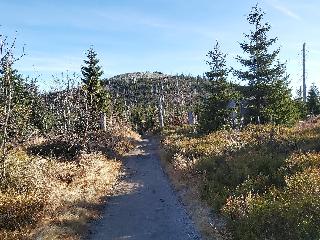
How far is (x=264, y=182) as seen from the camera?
1378cm

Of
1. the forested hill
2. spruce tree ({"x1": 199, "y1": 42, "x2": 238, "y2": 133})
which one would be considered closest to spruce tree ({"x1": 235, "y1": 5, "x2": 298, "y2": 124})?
spruce tree ({"x1": 199, "y1": 42, "x2": 238, "y2": 133})

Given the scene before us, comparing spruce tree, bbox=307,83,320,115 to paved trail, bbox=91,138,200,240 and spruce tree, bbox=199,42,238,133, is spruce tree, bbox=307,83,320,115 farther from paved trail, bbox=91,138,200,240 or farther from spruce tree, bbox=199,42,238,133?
paved trail, bbox=91,138,200,240

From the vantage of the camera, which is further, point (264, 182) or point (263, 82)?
point (263, 82)

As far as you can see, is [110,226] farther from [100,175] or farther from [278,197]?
[100,175]

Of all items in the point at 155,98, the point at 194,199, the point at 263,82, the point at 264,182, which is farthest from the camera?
the point at 155,98

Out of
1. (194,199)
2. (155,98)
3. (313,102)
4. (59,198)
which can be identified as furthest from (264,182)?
(155,98)

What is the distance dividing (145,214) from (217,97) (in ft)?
58.1

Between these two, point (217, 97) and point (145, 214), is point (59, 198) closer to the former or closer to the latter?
point (145, 214)

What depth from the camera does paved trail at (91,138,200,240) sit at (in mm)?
12945

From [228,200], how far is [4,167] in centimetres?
1006

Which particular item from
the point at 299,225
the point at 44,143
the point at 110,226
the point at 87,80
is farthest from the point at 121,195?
the point at 87,80

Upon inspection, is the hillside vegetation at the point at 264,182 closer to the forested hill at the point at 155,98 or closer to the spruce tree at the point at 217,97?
the spruce tree at the point at 217,97

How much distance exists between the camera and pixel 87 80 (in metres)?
46.3

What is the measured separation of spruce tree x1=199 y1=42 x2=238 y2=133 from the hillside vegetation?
8747 mm
